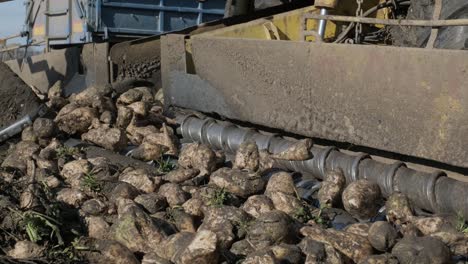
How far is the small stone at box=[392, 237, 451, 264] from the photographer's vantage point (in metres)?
3.36

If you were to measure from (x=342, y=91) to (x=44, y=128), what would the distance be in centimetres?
226

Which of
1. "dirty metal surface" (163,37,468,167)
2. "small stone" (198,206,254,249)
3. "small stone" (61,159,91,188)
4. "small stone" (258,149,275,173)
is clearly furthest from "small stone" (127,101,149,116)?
"small stone" (198,206,254,249)

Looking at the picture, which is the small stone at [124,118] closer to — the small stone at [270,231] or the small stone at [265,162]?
the small stone at [265,162]

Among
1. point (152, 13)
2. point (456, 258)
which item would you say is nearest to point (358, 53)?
point (456, 258)

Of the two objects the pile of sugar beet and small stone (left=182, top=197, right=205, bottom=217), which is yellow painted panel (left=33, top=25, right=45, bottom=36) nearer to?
the pile of sugar beet

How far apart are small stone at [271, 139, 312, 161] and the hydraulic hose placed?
0.10 feet

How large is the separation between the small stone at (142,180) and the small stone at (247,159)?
57cm

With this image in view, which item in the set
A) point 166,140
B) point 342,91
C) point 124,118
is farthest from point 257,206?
point 124,118

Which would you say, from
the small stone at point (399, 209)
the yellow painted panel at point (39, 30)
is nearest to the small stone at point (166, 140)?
the small stone at point (399, 209)

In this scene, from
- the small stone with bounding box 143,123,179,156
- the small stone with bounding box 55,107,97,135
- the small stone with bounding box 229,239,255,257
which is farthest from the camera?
the small stone with bounding box 55,107,97,135

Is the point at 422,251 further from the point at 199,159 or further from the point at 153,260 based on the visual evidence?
the point at 199,159

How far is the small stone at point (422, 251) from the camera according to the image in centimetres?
336

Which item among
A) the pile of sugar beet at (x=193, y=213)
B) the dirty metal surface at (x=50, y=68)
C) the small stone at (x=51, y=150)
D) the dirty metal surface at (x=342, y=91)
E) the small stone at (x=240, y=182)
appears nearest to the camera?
the pile of sugar beet at (x=193, y=213)

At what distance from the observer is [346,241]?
11.8ft
